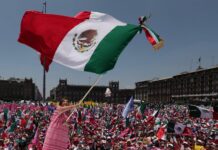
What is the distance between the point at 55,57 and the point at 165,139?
959 centimetres

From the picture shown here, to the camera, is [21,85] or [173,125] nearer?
[173,125]

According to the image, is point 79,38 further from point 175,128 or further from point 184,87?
point 184,87

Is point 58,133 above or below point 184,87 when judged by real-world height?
below

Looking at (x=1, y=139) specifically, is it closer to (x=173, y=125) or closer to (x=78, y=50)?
(x=173, y=125)

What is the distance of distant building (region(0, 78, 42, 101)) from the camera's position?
15062 cm

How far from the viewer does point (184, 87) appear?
116062 mm

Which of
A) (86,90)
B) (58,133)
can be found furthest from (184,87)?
(58,133)

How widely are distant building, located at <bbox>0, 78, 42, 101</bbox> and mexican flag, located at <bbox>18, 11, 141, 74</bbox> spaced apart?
146529 millimetres

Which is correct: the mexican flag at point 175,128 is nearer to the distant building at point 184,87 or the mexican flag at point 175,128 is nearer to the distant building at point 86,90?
the distant building at point 184,87

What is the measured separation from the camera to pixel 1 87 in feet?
494

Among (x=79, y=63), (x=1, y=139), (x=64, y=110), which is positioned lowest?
(x=1, y=139)

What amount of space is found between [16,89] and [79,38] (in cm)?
15110

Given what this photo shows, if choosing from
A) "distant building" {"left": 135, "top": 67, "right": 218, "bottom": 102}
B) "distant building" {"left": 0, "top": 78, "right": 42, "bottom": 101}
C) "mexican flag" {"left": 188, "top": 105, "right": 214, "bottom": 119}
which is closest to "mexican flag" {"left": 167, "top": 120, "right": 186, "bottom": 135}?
"mexican flag" {"left": 188, "top": 105, "right": 214, "bottom": 119}

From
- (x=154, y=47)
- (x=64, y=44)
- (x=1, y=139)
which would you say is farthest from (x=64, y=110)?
(x=1, y=139)
